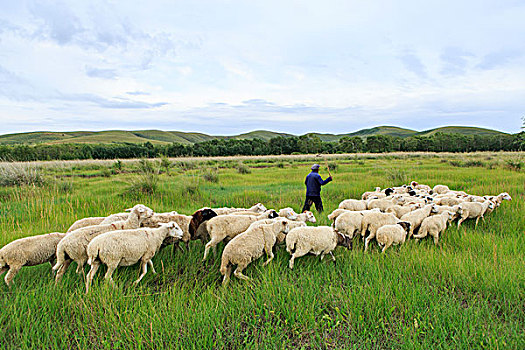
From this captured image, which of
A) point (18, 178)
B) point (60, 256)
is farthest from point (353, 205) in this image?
point (18, 178)

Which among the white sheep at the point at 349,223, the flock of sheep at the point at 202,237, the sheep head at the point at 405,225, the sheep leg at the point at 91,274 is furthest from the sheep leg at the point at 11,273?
the sheep head at the point at 405,225

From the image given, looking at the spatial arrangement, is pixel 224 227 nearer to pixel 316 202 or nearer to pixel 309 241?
pixel 309 241

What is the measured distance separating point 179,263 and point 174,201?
261 inches

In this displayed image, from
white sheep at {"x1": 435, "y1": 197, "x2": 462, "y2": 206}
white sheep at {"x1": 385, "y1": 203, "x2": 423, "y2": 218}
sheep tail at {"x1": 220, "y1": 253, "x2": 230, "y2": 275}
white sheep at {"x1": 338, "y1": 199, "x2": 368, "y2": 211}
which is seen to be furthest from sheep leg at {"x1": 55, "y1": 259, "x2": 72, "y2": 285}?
white sheep at {"x1": 435, "y1": 197, "x2": 462, "y2": 206}

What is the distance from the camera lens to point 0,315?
3549 mm

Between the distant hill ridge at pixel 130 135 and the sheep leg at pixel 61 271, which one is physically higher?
the distant hill ridge at pixel 130 135

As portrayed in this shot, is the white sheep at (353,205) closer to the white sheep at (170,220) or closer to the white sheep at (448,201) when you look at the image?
the white sheep at (448,201)

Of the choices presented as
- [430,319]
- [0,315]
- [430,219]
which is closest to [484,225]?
[430,219]

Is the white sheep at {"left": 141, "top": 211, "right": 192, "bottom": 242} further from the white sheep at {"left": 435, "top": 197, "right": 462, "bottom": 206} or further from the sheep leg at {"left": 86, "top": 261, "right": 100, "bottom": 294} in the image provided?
the white sheep at {"left": 435, "top": 197, "right": 462, "bottom": 206}

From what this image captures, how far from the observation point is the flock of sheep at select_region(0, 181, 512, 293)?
4336 mm

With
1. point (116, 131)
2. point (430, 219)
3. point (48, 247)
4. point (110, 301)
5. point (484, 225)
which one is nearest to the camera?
point (110, 301)

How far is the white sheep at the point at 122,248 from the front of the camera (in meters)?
4.21

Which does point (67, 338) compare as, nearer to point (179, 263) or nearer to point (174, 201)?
point (179, 263)

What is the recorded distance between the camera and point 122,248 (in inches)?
171
